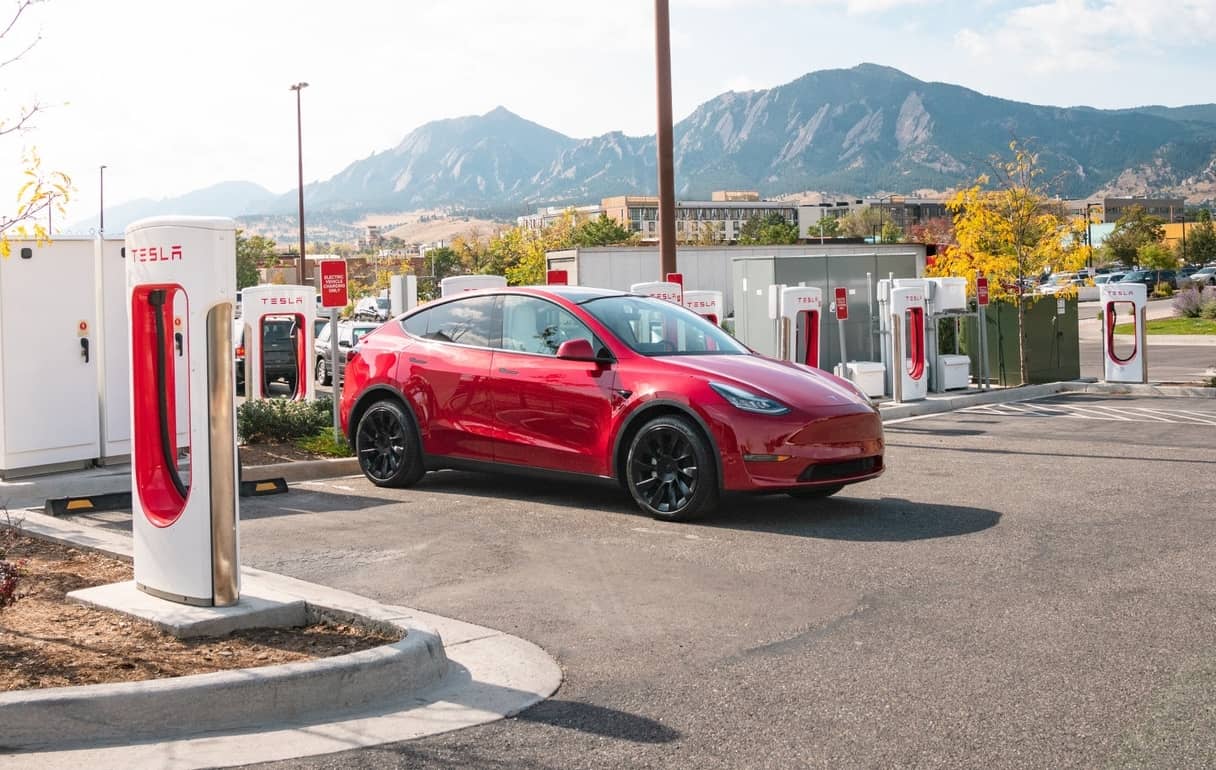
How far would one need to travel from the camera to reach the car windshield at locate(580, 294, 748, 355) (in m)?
9.57

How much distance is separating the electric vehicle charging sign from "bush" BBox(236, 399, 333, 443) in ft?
3.71

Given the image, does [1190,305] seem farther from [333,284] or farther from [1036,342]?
[333,284]

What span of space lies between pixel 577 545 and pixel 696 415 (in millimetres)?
1269

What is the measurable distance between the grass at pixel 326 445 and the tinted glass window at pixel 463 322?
7.06ft

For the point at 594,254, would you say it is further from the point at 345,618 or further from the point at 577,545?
the point at 345,618

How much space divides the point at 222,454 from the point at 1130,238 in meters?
103

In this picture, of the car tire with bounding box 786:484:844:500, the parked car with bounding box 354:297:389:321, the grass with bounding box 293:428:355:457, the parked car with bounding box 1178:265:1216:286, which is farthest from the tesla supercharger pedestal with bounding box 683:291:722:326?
the parked car with bounding box 1178:265:1216:286

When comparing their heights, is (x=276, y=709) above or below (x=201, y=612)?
below

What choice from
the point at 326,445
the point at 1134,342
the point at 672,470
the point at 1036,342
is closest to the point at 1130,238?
the point at 1036,342

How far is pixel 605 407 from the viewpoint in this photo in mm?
9227

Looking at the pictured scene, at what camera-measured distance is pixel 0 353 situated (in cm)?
1047

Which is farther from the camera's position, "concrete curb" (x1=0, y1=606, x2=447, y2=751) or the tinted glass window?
the tinted glass window

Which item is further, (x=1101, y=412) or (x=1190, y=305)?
(x=1190, y=305)

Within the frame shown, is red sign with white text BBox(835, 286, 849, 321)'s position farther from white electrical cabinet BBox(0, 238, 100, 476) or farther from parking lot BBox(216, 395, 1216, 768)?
white electrical cabinet BBox(0, 238, 100, 476)
